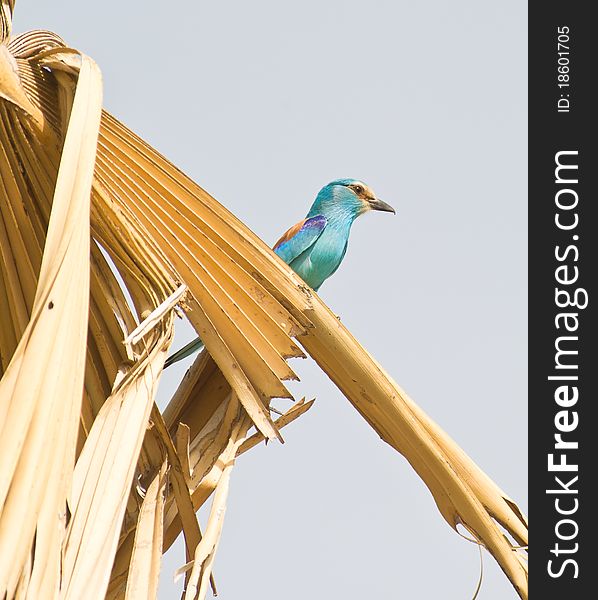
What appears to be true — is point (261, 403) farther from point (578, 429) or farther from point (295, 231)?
point (295, 231)

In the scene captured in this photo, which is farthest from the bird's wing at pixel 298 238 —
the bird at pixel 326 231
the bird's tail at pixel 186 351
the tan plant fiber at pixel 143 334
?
the tan plant fiber at pixel 143 334

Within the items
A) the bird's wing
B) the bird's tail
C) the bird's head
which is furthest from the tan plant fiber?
the bird's head

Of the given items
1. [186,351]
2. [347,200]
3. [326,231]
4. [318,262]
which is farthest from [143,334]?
[347,200]

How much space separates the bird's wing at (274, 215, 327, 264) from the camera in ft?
18.7

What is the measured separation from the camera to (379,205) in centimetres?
648

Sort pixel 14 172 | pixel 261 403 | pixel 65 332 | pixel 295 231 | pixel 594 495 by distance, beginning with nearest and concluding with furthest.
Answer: pixel 65 332 < pixel 14 172 < pixel 261 403 < pixel 594 495 < pixel 295 231

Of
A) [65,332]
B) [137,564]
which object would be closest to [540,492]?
[137,564]

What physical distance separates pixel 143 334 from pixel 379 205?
4627mm

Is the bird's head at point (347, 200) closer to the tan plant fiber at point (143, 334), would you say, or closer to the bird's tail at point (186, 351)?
the bird's tail at point (186, 351)

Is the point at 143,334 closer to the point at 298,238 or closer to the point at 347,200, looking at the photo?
the point at 298,238

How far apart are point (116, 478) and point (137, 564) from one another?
288mm

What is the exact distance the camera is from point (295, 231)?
5.89 meters

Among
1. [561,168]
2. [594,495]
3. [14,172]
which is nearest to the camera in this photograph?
[14,172]

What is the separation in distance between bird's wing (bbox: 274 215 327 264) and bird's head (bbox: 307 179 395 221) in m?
0.27
